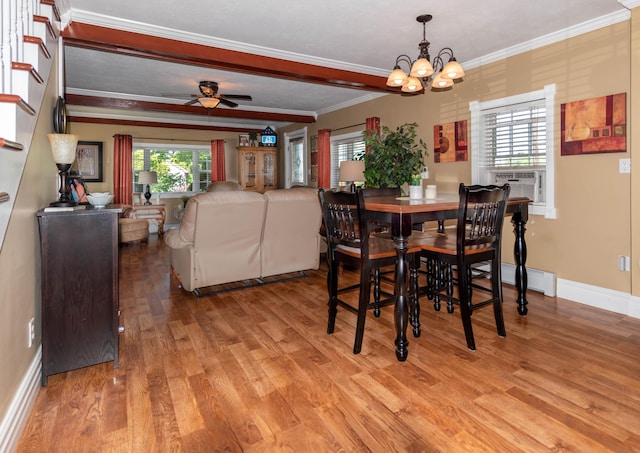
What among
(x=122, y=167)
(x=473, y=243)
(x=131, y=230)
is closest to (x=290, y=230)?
(x=473, y=243)

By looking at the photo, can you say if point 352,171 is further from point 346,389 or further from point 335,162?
point 346,389

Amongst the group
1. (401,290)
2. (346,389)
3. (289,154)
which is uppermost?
(289,154)

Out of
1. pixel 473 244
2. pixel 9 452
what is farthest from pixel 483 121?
pixel 9 452

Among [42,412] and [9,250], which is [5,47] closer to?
[9,250]

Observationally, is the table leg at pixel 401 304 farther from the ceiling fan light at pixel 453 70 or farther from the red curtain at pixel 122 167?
the red curtain at pixel 122 167

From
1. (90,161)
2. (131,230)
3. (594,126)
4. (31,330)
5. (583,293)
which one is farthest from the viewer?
(90,161)

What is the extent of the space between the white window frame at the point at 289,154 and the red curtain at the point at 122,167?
3.21 m

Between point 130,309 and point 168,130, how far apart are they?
610 centimetres

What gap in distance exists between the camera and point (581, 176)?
3.38 metres

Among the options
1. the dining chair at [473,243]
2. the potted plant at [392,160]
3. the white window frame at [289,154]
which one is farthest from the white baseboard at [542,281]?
the white window frame at [289,154]

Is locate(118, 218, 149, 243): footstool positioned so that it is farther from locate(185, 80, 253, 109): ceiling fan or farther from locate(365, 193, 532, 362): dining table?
locate(365, 193, 532, 362): dining table

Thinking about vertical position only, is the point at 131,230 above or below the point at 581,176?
below

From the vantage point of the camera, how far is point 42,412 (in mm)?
1775

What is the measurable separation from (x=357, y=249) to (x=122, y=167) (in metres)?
6.94
